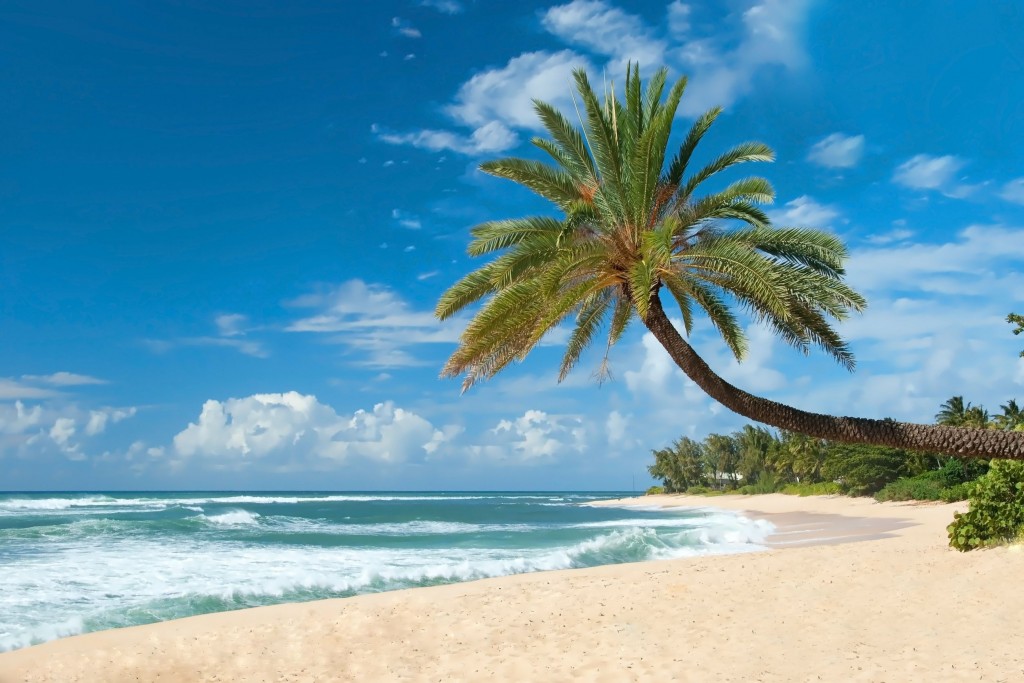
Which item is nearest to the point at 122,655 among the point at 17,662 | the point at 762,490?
the point at 17,662

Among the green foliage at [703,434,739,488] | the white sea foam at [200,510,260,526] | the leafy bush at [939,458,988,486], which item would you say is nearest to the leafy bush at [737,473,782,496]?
the green foliage at [703,434,739,488]

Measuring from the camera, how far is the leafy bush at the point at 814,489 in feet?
178

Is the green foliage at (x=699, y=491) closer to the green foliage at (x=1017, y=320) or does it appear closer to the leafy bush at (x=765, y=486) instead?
the leafy bush at (x=765, y=486)

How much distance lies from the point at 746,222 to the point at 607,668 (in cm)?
625

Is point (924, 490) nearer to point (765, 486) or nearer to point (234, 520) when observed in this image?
point (765, 486)

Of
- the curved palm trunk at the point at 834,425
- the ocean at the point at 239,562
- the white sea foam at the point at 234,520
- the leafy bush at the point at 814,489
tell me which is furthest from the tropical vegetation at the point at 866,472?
the white sea foam at the point at 234,520

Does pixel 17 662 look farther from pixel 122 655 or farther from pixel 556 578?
pixel 556 578

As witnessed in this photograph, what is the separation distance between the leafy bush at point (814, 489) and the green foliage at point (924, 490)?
11966 mm

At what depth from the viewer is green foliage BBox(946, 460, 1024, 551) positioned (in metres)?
13.1

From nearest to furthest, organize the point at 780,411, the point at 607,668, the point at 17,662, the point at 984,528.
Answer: the point at 607,668
the point at 780,411
the point at 17,662
the point at 984,528

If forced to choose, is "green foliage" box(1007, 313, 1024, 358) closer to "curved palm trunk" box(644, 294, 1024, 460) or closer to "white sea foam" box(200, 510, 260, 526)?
"curved palm trunk" box(644, 294, 1024, 460)

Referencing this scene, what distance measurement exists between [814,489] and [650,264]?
54329 mm

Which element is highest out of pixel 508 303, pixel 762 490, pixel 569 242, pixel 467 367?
pixel 569 242

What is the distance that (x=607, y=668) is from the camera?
8594mm
